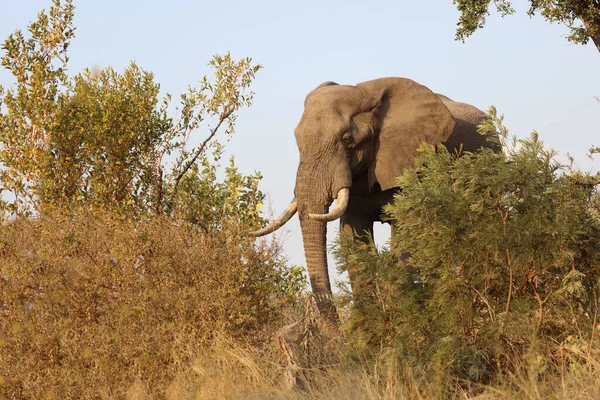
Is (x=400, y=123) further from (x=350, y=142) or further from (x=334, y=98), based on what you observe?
(x=334, y=98)

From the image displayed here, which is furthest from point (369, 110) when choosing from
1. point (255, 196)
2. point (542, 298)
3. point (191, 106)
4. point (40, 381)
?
point (40, 381)

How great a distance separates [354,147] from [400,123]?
0.94 m

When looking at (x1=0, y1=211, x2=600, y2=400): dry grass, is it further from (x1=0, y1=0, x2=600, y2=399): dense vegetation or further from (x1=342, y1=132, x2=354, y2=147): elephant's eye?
(x1=342, y1=132, x2=354, y2=147): elephant's eye

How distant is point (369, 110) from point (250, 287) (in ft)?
14.1

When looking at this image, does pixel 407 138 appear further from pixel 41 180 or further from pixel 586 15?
pixel 41 180

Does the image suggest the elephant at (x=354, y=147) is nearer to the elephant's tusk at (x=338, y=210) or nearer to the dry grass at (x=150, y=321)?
the elephant's tusk at (x=338, y=210)

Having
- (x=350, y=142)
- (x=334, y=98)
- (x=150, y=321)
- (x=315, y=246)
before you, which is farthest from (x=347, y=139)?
(x=150, y=321)

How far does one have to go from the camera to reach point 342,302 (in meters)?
9.48

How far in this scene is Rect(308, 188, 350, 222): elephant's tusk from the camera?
12234mm

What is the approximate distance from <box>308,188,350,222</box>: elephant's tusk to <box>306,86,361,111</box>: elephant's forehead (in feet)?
4.19

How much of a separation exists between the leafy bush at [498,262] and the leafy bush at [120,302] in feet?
6.21

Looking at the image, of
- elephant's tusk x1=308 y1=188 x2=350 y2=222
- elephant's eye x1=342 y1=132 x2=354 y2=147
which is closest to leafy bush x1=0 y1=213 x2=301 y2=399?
elephant's tusk x1=308 y1=188 x2=350 y2=222

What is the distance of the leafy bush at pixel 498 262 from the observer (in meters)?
8.67

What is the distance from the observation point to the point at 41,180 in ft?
42.7
